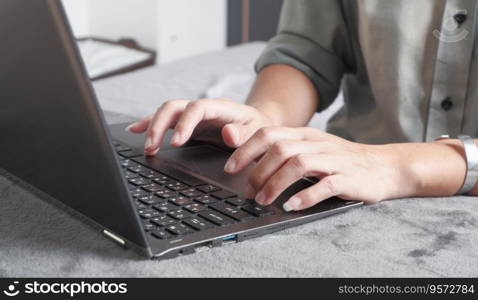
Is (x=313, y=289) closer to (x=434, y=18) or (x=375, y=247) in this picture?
(x=375, y=247)

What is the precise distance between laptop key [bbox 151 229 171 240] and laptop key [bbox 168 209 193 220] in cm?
3

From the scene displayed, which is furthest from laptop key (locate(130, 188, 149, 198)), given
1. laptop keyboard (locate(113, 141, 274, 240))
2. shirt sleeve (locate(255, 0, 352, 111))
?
shirt sleeve (locate(255, 0, 352, 111))

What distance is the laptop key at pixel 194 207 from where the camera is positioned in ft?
2.03

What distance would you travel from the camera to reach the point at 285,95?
1056 mm

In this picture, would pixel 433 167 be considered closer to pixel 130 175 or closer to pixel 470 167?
pixel 470 167

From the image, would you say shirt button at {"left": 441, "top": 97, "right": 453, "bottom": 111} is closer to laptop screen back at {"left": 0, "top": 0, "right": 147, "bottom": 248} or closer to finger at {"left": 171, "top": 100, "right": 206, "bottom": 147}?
finger at {"left": 171, "top": 100, "right": 206, "bottom": 147}

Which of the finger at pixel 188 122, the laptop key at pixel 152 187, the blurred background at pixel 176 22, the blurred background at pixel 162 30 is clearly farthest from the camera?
the blurred background at pixel 176 22

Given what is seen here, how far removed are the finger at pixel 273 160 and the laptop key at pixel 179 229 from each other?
128 millimetres

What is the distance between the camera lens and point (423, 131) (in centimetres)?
103

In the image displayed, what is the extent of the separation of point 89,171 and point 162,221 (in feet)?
0.32

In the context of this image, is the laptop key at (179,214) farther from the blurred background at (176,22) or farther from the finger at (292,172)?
the blurred background at (176,22)

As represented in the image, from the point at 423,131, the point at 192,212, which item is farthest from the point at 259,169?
the point at 423,131

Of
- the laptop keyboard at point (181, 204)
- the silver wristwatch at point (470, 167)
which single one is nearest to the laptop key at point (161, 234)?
the laptop keyboard at point (181, 204)

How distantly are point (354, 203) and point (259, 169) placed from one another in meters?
0.11
